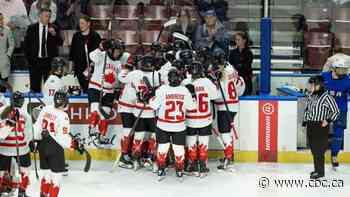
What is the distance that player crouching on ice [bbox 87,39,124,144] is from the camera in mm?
8922

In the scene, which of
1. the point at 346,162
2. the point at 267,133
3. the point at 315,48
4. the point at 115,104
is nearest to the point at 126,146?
the point at 115,104

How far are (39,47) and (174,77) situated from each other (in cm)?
231

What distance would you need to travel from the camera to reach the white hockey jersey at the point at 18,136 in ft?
23.7

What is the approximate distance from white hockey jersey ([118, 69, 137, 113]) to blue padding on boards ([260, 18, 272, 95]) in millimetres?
1621

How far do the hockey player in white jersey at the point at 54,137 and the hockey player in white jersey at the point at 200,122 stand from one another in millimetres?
1969

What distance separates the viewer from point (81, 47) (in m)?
9.48

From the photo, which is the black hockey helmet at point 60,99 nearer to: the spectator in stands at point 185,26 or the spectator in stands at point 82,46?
the spectator in stands at point 82,46

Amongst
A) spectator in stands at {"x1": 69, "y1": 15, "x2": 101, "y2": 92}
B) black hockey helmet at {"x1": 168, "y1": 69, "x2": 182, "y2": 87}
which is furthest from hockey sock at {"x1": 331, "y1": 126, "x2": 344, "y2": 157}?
spectator in stands at {"x1": 69, "y1": 15, "x2": 101, "y2": 92}

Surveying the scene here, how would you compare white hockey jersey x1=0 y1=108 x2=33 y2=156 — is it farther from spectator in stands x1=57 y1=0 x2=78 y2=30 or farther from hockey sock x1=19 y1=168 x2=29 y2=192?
spectator in stands x1=57 y1=0 x2=78 y2=30

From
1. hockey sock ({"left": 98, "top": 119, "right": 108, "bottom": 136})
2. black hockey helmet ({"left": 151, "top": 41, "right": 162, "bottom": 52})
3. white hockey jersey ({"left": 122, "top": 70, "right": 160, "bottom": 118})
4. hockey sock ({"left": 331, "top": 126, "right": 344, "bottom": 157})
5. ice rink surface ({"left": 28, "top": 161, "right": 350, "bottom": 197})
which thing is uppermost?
black hockey helmet ({"left": 151, "top": 41, "right": 162, "bottom": 52})

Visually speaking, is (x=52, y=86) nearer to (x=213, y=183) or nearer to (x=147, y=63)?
(x=147, y=63)

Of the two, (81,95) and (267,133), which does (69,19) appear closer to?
(81,95)

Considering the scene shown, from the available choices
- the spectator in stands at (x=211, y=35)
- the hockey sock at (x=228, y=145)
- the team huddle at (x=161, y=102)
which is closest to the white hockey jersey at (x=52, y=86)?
the team huddle at (x=161, y=102)

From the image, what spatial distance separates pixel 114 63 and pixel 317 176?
8.40 feet
